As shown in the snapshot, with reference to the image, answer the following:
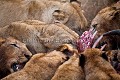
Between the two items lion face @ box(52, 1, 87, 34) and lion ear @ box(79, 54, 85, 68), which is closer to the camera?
lion ear @ box(79, 54, 85, 68)

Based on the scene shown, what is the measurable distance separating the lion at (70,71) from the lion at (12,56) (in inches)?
23.5

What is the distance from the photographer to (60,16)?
254 inches

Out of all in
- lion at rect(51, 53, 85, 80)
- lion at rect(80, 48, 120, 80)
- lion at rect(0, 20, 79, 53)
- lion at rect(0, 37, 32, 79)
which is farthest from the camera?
lion at rect(0, 20, 79, 53)

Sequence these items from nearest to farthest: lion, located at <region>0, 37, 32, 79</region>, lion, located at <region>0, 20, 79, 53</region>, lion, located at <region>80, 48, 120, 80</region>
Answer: lion, located at <region>80, 48, 120, 80</region> < lion, located at <region>0, 37, 32, 79</region> < lion, located at <region>0, 20, 79, 53</region>

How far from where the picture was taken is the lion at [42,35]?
5.74 m

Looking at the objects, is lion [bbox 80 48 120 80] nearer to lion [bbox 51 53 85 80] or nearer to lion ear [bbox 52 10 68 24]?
lion [bbox 51 53 85 80]

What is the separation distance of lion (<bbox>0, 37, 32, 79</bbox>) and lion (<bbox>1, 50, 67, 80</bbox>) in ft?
0.93

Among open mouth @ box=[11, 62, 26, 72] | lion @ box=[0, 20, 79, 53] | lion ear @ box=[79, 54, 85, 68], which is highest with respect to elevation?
lion @ box=[0, 20, 79, 53]

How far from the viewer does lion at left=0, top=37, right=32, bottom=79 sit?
212 inches

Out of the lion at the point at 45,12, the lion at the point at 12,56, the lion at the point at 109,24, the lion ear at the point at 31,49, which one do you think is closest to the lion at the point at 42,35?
the lion ear at the point at 31,49

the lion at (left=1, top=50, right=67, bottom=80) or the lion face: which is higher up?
the lion face

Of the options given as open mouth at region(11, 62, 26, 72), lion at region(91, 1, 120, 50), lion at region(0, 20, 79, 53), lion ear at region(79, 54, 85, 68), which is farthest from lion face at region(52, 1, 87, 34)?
lion ear at region(79, 54, 85, 68)

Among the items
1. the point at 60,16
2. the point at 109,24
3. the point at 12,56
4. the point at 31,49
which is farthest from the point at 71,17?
the point at 12,56

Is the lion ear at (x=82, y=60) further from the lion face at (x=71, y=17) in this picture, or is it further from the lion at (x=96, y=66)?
the lion face at (x=71, y=17)
